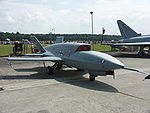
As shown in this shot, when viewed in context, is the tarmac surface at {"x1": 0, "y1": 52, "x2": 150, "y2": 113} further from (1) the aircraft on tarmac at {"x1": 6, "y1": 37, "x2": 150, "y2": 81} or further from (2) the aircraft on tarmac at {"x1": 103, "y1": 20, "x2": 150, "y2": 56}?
(2) the aircraft on tarmac at {"x1": 103, "y1": 20, "x2": 150, "y2": 56}

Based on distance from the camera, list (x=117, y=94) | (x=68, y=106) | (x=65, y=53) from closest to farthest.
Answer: (x=68, y=106) → (x=117, y=94) → (x=65, y=53)

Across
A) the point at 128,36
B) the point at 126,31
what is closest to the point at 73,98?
the point at 128,36

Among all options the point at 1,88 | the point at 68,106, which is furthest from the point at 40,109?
the point at 1,88

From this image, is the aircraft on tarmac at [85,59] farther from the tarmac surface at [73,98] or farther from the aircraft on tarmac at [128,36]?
the aircraft on tarmac at [128,36]

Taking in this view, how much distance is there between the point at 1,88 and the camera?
30.9ft

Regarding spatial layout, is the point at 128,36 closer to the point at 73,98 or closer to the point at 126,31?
the point at 126,31

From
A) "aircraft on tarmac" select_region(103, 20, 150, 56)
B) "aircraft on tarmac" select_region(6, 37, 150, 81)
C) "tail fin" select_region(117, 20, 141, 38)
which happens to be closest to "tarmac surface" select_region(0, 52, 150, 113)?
"aircraft on tarmac" select_region(6, 37, 150, 81)

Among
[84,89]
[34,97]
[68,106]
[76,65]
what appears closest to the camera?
[68,106]

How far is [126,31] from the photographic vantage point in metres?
41.4

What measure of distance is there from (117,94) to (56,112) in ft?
11.7

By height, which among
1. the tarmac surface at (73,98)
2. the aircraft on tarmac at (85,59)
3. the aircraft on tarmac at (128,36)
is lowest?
the tarmac surface at (73,98)

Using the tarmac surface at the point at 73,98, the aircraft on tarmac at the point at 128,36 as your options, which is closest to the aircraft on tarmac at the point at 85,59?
the tarmac surface at the point at 73,98

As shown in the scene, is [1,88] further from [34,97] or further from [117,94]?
[117,94]

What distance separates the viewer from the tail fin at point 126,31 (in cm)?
4069
